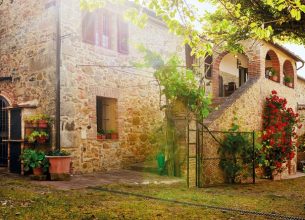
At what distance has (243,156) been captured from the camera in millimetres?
9992

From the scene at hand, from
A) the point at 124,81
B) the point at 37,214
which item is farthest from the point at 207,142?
the point at 37,214

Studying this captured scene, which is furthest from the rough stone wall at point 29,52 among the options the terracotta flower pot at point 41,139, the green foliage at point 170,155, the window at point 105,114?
the green foliage at point 170,155

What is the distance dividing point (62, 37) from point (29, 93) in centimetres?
199

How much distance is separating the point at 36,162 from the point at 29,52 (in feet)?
11.2

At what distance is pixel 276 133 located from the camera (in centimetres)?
1245

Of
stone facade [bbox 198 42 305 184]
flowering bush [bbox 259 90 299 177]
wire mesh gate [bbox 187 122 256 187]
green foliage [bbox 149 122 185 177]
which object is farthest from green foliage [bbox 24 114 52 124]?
flowering bush [bbox 259 90 299 177]

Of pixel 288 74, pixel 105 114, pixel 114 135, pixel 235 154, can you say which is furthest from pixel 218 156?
pixel 288 74

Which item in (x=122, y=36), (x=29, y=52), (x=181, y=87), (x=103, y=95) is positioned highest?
(x=122, y=36)

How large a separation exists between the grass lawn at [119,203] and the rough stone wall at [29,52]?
282 centimetres

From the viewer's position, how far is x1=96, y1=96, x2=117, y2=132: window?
10.7 m

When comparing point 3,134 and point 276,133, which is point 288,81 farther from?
point 3,134

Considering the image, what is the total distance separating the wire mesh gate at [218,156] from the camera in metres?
8.41

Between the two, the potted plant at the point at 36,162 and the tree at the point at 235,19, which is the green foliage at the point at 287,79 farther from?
the potted plant at the point at 36,162

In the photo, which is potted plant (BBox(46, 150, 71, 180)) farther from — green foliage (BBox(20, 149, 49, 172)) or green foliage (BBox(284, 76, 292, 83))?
green foliage (BBox(284, 76, 292, 83))
